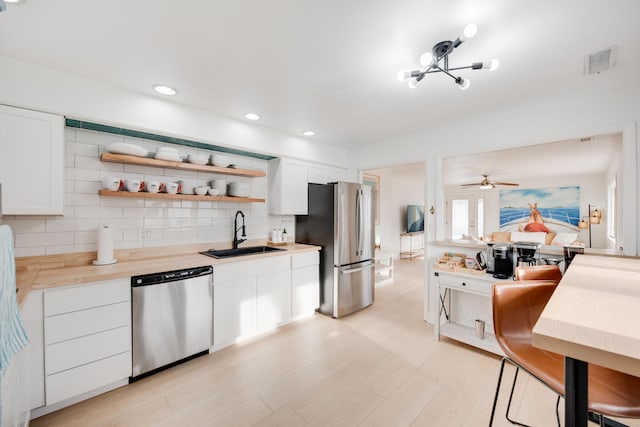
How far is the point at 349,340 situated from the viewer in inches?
109

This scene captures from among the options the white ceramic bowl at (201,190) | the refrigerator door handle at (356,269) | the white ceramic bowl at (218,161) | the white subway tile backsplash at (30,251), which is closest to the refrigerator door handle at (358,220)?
the refrigerator door handle at (356,269)

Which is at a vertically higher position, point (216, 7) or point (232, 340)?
point (216, 7)

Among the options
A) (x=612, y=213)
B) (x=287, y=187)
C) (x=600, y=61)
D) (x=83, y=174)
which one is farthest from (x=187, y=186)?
(x=612, y=213)

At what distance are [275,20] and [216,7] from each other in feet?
1.02

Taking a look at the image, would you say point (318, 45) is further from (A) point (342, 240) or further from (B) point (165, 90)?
(A) point (342, 240)

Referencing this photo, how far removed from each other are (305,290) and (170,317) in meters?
1.54

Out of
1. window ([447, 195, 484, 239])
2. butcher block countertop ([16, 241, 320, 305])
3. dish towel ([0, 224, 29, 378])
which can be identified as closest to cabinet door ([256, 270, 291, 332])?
butcher block countertop ([16, 241, 320, 305])

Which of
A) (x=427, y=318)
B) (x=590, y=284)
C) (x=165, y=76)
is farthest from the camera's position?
(x=427, y=318)

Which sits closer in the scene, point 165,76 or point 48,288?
point 48,288

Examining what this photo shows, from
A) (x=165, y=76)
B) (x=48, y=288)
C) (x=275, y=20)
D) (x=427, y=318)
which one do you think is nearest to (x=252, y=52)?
(x=275, y=20)

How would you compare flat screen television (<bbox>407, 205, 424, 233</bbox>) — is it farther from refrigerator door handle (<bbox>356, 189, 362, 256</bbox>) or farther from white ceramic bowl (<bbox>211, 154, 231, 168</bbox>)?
white ceramic bowl (<bbox>211, 154, 231, 168</bbox>)

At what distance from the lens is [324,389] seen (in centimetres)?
199

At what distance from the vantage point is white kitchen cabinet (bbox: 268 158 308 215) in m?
3.44

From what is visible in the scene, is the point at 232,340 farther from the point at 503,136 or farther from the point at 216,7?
the point at 503,136
